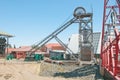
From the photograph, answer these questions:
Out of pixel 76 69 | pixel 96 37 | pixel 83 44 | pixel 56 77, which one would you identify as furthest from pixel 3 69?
pixel 96 37

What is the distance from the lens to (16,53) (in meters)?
71.1

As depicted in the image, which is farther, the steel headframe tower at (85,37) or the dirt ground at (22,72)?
the steel headframe tower at (85,37)

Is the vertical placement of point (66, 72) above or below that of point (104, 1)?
below

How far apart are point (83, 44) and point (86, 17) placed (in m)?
5.13

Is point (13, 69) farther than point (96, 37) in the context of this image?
No

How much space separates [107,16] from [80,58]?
19.1 metres

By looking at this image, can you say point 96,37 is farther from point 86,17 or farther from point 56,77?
point 56,77

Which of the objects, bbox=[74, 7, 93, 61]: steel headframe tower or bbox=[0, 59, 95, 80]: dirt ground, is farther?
→ bbox=[74, 7, 93, 61]: steel headframe tower

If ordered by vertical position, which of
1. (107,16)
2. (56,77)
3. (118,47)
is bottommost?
(56,77)

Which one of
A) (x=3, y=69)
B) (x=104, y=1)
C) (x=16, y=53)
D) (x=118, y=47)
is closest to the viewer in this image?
(x=118, y=47)

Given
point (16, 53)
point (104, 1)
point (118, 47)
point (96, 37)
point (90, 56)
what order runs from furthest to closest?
point (16, 53) < point (96, 37) < point (90, 56) < point (104, 1) < point (118, 47)

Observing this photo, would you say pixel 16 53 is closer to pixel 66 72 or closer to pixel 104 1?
pixel 66 72

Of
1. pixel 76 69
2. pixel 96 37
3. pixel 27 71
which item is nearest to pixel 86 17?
pixel 96 37

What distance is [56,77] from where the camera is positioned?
131 ft
